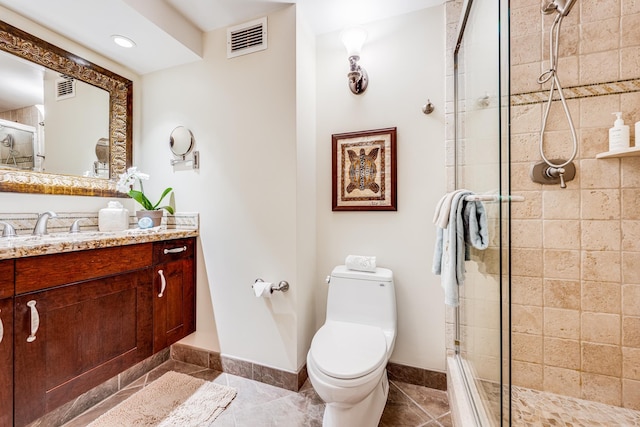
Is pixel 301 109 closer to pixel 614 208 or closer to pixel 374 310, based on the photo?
pixel 374 310

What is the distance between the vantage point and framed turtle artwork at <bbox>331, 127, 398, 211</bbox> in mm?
1693

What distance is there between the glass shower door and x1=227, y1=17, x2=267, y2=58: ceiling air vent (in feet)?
3.75

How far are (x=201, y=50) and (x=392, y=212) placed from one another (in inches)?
67.4

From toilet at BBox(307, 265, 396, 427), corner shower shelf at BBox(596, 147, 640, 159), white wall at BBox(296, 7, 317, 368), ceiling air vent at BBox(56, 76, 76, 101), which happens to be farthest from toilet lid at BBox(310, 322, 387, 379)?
ceiling air vent at BBox(56, 76, 76, 101)

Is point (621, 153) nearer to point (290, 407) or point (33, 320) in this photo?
point (290, 407)

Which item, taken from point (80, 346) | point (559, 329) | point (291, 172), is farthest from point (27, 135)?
point (559, 329)

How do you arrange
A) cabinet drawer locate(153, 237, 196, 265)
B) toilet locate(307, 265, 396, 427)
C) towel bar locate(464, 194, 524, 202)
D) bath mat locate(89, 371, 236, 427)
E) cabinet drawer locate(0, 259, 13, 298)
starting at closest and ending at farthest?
towel bar locate(464, 194, 524, 202)
cabinet drawer locate(0, 259, 13, 298)
toilet locate(307, 265, 396, 427)
bath mat locate(89, 371, 236, 427)
cabinet drawer locate(153, 237, 196, 265)

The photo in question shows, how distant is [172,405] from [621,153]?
98.0 inches

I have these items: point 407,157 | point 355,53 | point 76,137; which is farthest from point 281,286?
point 76,137

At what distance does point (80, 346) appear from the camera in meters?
1.23

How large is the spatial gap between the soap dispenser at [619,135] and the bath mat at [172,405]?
7.53ft

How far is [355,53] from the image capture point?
1.68m

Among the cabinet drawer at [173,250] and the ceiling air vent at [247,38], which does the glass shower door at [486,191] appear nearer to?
the ceiling air vent at [247,38]

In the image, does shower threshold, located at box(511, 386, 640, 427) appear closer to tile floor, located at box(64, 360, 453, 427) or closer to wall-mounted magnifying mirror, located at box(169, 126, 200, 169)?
tile floor, located at box(64, 360, 453, 427)
